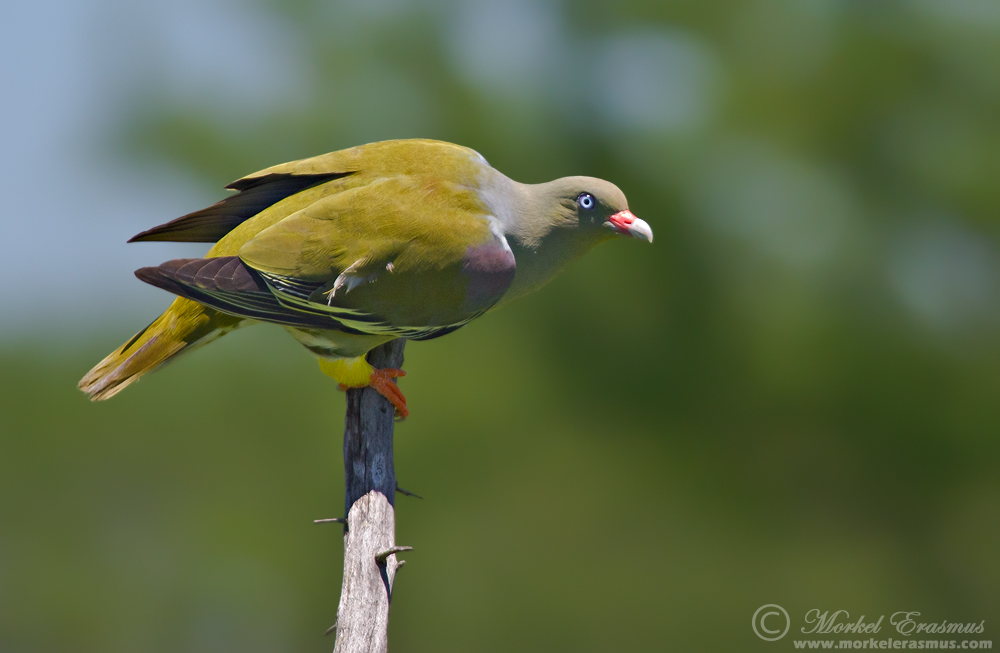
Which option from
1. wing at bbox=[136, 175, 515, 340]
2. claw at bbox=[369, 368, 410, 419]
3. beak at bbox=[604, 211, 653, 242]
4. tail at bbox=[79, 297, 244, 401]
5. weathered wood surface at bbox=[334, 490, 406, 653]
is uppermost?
beak at bbox=[604, 211, 653, 242]

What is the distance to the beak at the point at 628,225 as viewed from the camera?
2.19 meters

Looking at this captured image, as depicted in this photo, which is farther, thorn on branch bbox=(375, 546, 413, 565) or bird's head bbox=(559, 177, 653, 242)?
bird's head bbox=(559, 177, 653, 242)

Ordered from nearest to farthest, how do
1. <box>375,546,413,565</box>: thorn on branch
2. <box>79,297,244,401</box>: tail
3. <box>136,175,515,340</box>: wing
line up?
<box>375,546,413,565</box>: thorn on branch, <box>136,175,515,340</box>: wing, <box>79,297,244,401</box>: tail

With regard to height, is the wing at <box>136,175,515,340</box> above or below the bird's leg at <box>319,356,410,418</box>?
above

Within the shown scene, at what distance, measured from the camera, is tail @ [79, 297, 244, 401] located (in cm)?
213

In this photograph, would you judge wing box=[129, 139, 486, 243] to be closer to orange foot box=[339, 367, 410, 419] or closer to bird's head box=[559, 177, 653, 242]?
bird's head box=[559, 177, 653, 242]

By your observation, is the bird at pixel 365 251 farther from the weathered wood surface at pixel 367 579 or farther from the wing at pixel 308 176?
the weathered wood surface at pixel 367 579

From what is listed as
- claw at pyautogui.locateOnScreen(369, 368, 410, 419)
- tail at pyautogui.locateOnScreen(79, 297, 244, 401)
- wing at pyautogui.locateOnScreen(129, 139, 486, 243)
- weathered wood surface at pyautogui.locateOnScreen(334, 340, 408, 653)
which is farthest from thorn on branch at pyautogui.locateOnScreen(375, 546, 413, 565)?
wing at pyautogui.locateOnScreen(129, 139, 486, 243)

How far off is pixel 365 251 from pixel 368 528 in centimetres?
71

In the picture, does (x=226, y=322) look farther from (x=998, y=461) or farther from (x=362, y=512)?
(x=998, y=461)

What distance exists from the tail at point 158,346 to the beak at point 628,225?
1121 millimetres

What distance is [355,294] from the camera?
2.00 m

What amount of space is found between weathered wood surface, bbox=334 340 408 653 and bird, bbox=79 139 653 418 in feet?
0.37

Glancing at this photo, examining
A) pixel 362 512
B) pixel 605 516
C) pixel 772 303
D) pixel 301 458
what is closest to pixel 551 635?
pixel 605 516
